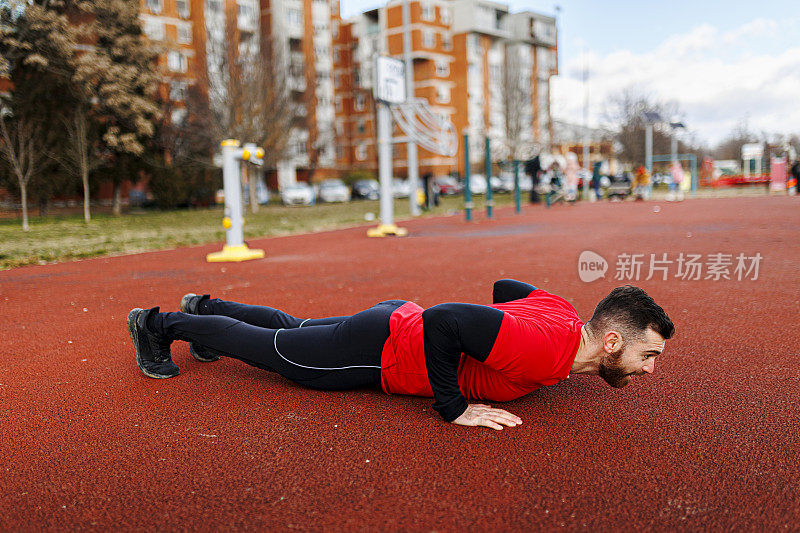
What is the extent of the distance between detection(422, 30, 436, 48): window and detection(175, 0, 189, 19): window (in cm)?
2475

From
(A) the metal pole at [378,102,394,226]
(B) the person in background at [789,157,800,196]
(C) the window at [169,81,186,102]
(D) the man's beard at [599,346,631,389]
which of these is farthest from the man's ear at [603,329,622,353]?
(C) the window at [169,81,186,102]

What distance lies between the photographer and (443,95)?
65312 mm

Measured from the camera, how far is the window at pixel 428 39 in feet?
209

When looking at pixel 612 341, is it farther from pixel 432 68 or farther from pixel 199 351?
pixel 432 68

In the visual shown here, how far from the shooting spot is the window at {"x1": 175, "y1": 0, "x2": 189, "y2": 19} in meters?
45.5

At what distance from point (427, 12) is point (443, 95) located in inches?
311

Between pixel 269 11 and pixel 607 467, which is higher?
pixel 269 11

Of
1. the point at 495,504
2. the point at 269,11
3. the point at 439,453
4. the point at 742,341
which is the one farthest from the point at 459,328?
the point at 269,11

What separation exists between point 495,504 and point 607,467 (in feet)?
1.85

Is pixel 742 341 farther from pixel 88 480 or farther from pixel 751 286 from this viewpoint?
pixel 88 480

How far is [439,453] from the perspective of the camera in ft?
9.16

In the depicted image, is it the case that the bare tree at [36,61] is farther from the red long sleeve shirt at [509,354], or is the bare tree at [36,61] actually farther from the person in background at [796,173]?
the person in background at [796,173]

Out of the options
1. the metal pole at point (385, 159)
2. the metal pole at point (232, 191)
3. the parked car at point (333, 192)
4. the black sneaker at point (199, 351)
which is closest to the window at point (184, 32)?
the parked car at point (333, 192)

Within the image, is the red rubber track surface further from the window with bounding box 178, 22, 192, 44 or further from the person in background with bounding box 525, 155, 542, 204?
the window with bounding box 178, 22, 192, 44
